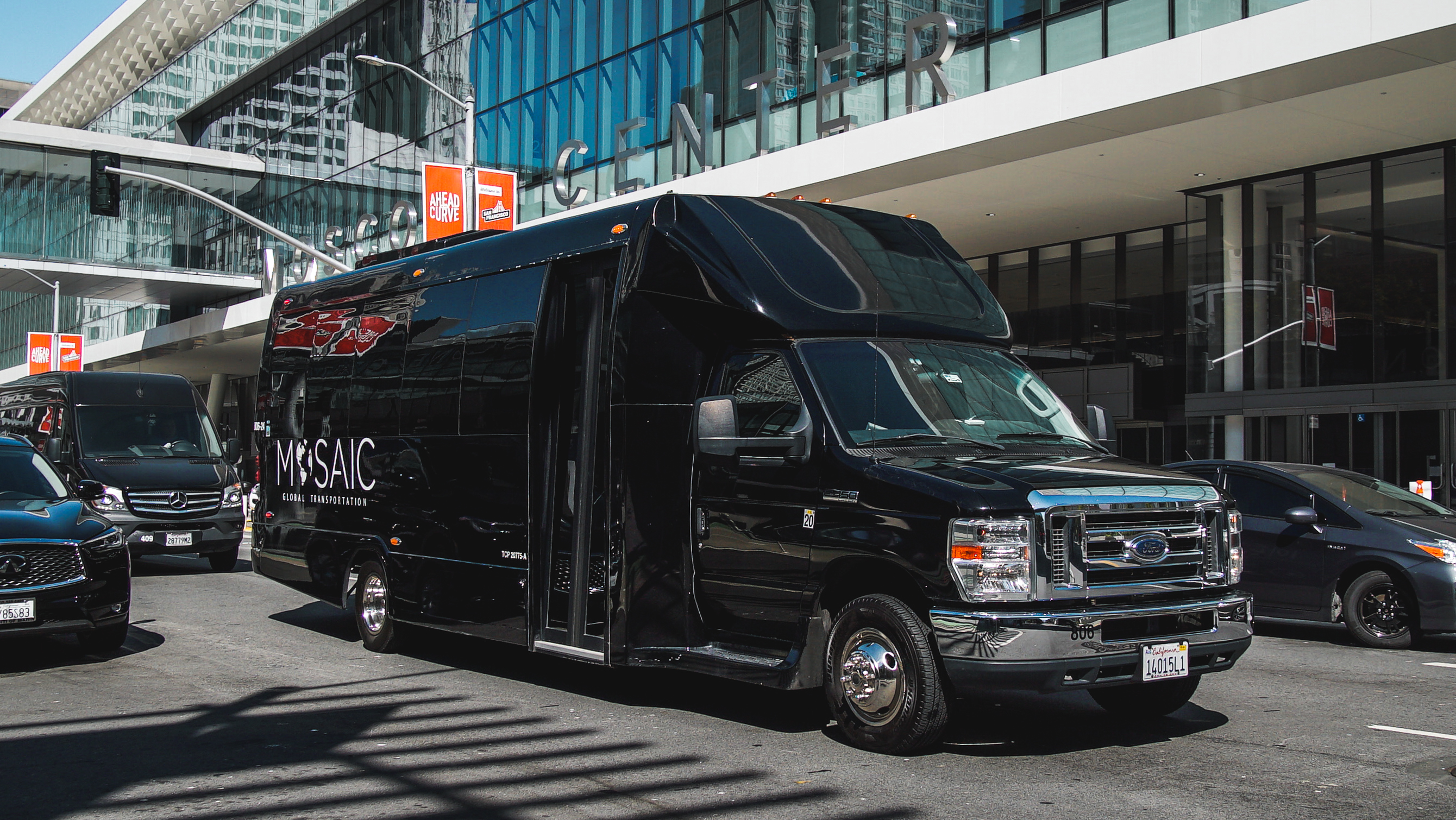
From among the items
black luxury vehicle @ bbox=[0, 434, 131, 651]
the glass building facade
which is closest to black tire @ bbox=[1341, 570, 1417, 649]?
black luxury vehicle @ bbox=[0, 434, 131, 651]

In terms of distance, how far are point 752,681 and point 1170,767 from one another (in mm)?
2236

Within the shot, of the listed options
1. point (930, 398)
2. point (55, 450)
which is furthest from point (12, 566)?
point (55, 450)

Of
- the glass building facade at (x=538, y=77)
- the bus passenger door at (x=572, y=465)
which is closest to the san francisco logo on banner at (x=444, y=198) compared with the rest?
the glass building facade at (x=538, y=77)

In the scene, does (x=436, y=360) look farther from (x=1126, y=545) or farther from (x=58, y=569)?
(x=1126, y=545)

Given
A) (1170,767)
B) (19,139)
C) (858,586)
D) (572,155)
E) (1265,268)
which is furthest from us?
(19,139)

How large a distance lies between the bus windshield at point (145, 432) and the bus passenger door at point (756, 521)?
12.9 metres

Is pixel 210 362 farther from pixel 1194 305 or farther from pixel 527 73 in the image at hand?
pixel 1194 305

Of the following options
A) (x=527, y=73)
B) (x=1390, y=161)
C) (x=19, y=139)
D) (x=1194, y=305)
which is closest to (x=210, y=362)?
(x=19, y=139)

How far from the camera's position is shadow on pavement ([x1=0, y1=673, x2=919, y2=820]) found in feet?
19.4

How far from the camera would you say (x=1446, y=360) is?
69.5 ft

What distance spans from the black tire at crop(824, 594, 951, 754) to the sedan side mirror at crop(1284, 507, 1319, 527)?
639cm

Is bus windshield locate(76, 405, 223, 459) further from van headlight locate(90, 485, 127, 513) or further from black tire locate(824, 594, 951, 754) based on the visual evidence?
black tire locate(824, 594, 951, 754)

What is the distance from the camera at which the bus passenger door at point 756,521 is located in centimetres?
735

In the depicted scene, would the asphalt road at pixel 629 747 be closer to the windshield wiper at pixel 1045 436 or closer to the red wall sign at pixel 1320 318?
the windshield wiper at pixel 1045 436
